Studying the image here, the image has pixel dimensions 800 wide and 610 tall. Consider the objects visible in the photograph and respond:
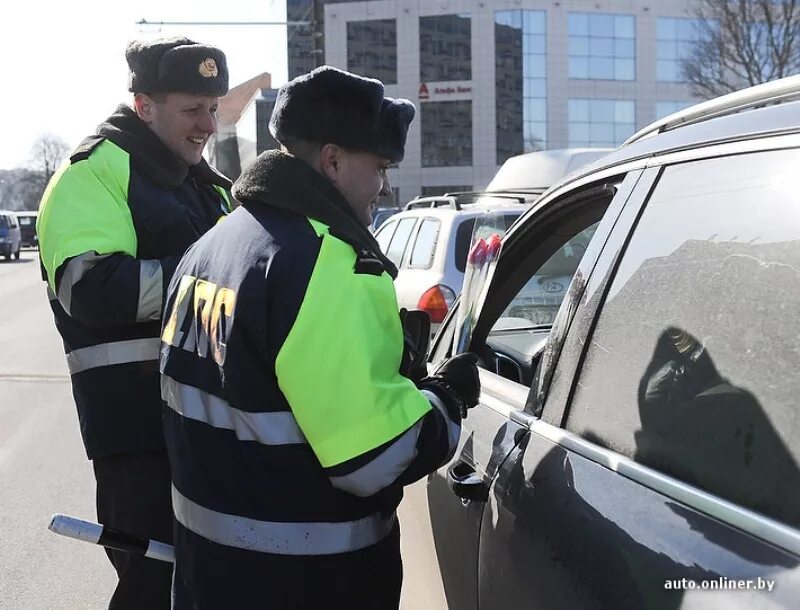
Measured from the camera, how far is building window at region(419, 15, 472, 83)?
47.0 meters

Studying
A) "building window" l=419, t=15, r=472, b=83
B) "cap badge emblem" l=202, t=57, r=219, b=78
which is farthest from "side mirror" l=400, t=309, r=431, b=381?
"building window" l=419, t=15, r=472, b=83

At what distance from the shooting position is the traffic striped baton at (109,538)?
200cm

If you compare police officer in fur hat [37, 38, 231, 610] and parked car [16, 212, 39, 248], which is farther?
parked car [16, 212, 39, 248]

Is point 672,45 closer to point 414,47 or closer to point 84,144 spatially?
point 414,47

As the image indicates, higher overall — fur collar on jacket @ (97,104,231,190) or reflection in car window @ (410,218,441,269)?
fur collar on jacket @ (97,104,231,190)

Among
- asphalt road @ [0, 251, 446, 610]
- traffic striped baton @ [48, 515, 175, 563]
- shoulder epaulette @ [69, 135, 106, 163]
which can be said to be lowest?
asphalt road @ [0, 251, 446, 610]

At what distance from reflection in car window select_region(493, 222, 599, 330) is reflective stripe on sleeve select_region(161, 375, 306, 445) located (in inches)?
53.7

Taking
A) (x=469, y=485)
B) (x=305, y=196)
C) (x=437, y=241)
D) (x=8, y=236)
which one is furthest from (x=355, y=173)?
(x=8, y=236)

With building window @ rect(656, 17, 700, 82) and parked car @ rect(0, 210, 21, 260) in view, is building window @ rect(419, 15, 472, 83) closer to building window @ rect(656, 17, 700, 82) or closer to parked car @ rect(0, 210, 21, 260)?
building window @ rect(656, 17, 700, 82)

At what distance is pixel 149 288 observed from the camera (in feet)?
7.16

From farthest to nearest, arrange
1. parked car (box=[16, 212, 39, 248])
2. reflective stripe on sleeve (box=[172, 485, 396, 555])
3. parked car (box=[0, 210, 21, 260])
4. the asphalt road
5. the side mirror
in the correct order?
parked car (box=[16, 212, 39, 248]) → parked car (box=[0, 210, 21, 260]) → the asphalt road → the side mirror → reflective stripe on sleeve (box=[172, 485, 396, 555])

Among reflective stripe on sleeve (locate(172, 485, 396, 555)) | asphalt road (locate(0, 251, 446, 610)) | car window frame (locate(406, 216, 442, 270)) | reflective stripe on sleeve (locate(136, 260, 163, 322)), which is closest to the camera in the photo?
reflective stripe on sleeve (locate(172, 485, 396, 555))

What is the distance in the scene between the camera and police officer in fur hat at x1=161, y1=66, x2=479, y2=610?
59.4 inches

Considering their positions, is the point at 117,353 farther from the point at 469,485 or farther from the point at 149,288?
the point at 469,485
